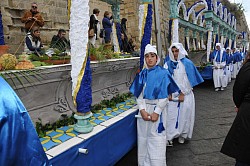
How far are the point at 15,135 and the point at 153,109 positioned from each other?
90.3 inches

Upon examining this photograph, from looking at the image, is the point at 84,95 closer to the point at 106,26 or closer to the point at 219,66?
the point at 106,26

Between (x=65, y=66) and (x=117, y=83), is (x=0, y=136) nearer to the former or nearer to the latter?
(x=65, y=66)

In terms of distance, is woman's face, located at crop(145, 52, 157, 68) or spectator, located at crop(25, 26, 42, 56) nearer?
woman's face, located at crop(145, 52, 157, 68)

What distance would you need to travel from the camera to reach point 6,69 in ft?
7.95

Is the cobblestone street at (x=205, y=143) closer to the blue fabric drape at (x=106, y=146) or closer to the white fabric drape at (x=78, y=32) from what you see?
the blue fabric drape at (x=106, y=146)

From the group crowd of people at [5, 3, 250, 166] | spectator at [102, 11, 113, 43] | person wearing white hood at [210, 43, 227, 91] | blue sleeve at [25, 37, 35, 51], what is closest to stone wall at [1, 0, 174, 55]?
blue sleeve at [25, 37, 35, 51]

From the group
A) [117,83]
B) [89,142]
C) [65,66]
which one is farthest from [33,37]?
[89,142]

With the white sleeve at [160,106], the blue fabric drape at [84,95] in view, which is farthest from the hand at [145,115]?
the blue fabric drape at [84,95]

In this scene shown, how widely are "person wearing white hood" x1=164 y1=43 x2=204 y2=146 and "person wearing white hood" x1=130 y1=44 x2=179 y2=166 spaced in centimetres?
102

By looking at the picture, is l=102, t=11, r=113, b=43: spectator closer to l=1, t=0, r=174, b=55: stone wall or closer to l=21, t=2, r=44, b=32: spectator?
l=1, t=0, r=174, b=55: stone wall

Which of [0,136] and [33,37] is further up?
[33,37]

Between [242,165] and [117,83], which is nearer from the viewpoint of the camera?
[242,165]

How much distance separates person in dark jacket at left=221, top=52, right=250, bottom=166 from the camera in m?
2.06

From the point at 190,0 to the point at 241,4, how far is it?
1544 centimetres
